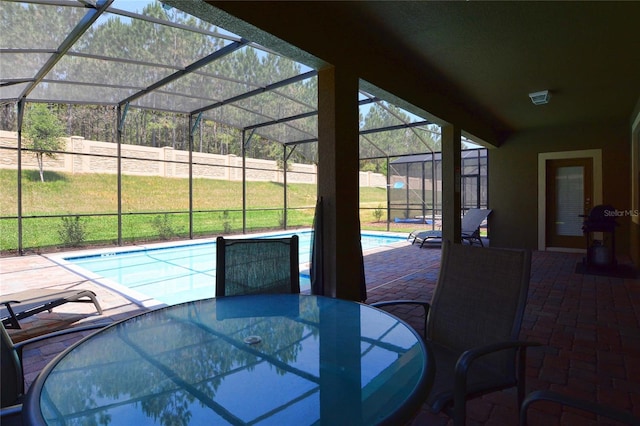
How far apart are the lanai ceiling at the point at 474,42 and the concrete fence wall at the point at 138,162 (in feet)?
22.1

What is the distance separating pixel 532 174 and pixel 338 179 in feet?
21.0

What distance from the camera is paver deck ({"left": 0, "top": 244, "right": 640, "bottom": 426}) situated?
192cm

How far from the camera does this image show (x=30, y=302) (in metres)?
3.02

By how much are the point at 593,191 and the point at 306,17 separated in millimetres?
6991

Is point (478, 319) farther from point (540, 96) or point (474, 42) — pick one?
point (540, 96)

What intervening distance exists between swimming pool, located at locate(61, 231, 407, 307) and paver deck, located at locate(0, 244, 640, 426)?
1.09 feet

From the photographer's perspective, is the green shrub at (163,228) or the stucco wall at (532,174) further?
the green shrub at (163,228)

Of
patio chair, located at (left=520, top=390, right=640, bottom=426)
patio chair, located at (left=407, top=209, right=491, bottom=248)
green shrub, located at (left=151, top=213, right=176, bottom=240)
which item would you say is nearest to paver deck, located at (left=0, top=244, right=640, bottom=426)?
patio chair, located at (left=520, top=390, right=640, bottom=426)

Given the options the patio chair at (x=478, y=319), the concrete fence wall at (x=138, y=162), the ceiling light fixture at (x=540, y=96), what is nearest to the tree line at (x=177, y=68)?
the ceiling light fixture at (x=540, y=96)

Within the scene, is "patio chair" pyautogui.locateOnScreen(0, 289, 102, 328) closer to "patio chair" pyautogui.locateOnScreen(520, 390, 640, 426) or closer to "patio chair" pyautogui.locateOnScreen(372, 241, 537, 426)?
"patio chair" pyautogui.locateOnScreen(372, 241, 537, 426)

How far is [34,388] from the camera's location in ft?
3.13

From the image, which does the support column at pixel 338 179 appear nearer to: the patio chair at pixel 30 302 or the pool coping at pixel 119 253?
the pool coping at pixel 119 253

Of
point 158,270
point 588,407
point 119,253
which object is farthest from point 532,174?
Answer: point 119,253

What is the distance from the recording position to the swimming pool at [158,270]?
4.80m
